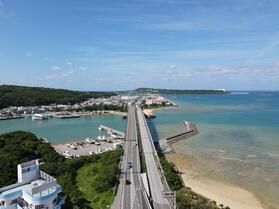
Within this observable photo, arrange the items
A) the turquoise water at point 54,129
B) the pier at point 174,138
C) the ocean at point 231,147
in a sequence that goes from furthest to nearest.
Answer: the turquoise water at point 54,129, the pier at point 174,138, the ocean at point 231,147

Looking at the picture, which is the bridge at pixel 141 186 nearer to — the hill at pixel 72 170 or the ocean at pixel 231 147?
the hill at pixel 72 170

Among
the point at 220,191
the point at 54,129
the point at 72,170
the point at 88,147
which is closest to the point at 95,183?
the point at 72,170

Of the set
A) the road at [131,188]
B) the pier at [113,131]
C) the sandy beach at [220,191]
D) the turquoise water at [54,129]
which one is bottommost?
the sandy beach at [220,191]

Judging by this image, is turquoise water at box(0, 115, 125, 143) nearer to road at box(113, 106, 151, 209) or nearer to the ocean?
the ocean

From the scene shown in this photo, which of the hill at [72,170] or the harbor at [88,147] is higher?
the hill at [72,170]

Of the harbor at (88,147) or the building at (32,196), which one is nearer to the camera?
the building at (32,196)

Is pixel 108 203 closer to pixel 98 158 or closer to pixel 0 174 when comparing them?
pixel 0 174

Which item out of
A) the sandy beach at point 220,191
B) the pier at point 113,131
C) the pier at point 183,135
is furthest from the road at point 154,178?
the pier at point 113,131

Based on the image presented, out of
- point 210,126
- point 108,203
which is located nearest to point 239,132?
point 210,126
